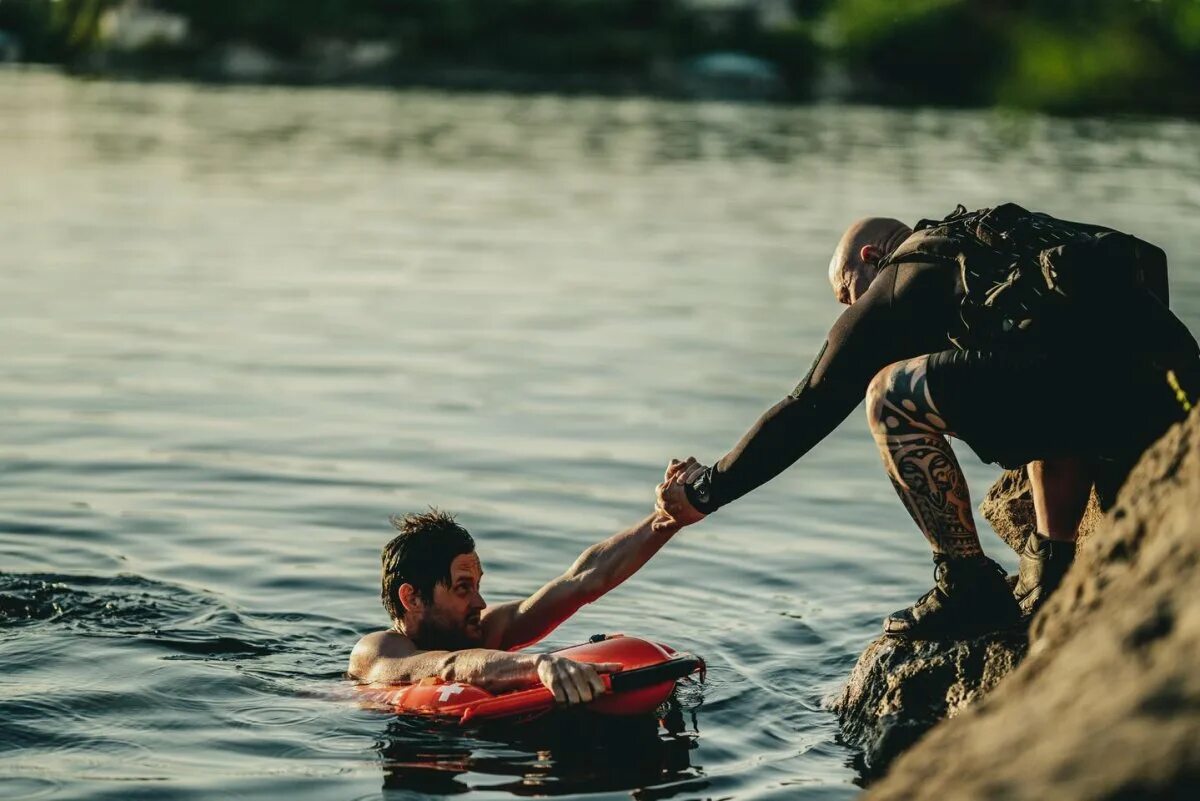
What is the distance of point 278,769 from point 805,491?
5.58m

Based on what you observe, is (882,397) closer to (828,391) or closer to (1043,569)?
(828,391)

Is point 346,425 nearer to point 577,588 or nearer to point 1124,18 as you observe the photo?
point 577,588

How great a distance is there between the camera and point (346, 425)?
12.6 m

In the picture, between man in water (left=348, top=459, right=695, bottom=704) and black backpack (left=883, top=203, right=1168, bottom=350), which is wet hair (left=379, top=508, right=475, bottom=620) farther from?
black backpack (left=883, top=203, right=1168, bottom=350)

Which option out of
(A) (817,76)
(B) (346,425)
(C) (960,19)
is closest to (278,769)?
(B) (346,425)

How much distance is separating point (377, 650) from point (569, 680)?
1.17 metres

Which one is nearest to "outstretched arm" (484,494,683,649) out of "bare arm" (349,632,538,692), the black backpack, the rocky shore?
"bare arm" (349,632,538,692)

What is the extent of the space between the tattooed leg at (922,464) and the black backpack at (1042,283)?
302mm

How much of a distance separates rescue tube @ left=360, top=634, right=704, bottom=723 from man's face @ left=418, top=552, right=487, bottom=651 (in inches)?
14.8

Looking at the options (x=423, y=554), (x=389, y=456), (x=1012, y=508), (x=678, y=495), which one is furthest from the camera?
(x=389, y=456)

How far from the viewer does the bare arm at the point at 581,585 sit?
6918 mm

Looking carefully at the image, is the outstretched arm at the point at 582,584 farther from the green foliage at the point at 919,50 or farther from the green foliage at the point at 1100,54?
the green foliage at the point at 919,50

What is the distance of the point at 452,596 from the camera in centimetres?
686

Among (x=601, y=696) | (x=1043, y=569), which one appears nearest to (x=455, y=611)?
(x=601, y=696)
